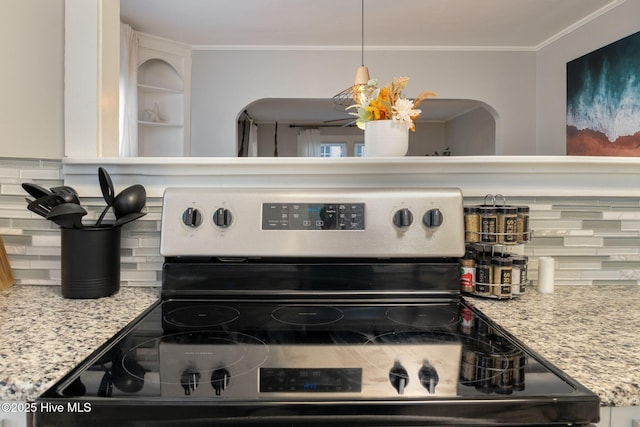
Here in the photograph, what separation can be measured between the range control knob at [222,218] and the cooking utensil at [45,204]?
13.3 inches

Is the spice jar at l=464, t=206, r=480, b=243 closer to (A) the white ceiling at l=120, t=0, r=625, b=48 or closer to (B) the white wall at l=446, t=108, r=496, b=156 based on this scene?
(A) the white ceiling at l=120, t=0, r=625, b=48

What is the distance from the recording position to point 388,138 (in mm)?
1068

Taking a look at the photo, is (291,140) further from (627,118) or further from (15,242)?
(15,242)

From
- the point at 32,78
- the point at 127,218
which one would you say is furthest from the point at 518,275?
the point at 32,78

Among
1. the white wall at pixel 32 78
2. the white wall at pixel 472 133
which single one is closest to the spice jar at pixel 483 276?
the white wall at pixel 32 78

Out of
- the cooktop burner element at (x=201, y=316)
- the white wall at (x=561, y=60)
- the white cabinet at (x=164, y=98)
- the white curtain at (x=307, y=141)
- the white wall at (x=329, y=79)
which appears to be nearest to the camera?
the cooktop burner element at (x=201, y=316)

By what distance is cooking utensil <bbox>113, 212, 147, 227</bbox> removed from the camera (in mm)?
967

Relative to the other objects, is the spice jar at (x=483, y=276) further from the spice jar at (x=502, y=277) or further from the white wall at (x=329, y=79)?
the white wall at (x=329, y=79)

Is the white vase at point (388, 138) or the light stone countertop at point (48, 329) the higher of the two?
the white vase at point (388, 138)

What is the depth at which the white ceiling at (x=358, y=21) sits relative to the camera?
305 centimetres

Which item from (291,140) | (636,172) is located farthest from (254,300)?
(291,140)

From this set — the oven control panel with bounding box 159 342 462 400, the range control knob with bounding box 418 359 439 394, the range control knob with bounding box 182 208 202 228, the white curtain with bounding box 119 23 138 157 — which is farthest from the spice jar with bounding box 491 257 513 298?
the white curtain with bounding box 119 23 138 157

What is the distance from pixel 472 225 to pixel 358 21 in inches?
112

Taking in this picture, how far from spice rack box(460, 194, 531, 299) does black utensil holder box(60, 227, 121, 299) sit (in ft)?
2.68
